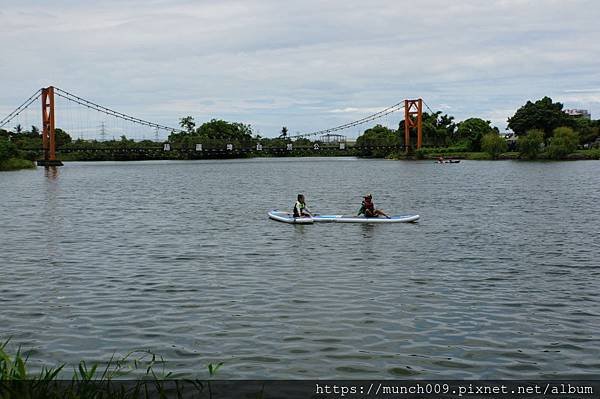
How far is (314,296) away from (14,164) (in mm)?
98351

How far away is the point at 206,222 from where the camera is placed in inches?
1261

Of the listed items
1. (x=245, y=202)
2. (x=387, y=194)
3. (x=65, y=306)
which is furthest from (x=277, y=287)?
(x=387, y=194)

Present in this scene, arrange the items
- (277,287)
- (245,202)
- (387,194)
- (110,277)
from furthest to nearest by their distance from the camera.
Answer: (387,194), (245,202), (110,277), (277,287)

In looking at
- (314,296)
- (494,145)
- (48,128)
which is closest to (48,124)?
(48,128)

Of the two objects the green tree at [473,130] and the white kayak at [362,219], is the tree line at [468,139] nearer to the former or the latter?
the green tree at [473,130]

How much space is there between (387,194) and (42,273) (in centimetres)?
3641

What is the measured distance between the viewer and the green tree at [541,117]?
13900 cm

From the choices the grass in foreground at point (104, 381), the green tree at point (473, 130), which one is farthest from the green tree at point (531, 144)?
the grass in foreground at point (104, 381)

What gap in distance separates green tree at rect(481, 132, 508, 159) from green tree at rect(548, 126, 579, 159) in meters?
11.6

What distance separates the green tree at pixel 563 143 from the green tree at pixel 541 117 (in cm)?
1021

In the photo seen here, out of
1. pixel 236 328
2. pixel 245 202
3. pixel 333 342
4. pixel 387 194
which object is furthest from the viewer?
pixel 387 194

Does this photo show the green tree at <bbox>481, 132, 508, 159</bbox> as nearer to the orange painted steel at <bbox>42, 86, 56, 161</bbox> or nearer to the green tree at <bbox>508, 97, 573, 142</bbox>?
the green tree at <bbox>508, 97, 573, 142</bbox>

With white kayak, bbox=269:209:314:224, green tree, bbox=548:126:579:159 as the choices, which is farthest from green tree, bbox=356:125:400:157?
white kayak, bbox=269:209:314:224

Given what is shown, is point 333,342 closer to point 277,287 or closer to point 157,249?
point 277,287
